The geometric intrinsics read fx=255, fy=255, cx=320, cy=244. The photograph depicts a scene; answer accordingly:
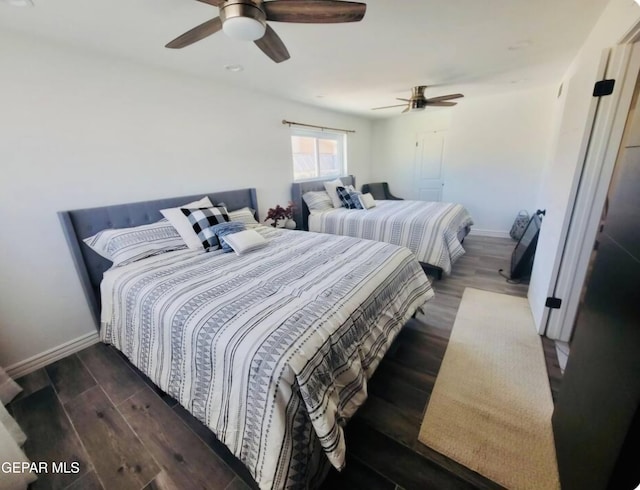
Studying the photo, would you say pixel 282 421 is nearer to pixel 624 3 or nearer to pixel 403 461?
pixel 403 461

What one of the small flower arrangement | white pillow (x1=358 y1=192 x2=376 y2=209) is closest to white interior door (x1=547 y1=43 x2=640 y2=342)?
white pillow (x1=358 y1=192 x2=376 y2=209)

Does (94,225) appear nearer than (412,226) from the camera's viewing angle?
Yes

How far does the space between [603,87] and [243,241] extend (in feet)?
8.49

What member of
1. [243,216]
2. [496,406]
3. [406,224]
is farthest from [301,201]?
[496,406]

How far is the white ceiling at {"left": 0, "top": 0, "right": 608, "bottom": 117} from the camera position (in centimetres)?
155

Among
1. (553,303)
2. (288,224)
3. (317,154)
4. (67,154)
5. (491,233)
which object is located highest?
(317,154)

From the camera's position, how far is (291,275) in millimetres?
1657

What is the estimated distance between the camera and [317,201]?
4.05m

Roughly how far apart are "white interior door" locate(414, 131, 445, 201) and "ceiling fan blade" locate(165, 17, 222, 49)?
16.1 feet

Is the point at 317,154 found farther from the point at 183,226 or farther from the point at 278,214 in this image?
the point at 183,226

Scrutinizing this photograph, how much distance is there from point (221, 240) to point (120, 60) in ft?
5.53

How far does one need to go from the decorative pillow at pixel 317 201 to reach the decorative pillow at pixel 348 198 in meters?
0.22

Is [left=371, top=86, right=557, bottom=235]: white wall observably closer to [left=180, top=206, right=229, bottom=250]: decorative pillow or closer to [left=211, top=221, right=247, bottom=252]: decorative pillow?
[left=211, top=221, right=247, bottom=252]: decorative pillow

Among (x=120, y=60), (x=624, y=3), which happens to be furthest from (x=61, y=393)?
(x=624, y=3)
